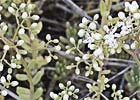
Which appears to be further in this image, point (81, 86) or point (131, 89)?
point (81, 86)

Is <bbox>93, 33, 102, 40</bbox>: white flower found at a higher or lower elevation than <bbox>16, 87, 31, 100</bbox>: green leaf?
lower

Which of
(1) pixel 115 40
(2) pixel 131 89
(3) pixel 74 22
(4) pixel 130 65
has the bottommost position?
(1) pixel 115 40

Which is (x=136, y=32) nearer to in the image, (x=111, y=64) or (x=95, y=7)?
(x=111, y=64)

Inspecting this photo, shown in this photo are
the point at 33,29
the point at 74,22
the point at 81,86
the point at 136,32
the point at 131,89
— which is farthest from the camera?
the point at 74,22

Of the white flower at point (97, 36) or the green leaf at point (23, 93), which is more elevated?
the green leaf at point (23, 93)

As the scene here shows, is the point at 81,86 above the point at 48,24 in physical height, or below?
below

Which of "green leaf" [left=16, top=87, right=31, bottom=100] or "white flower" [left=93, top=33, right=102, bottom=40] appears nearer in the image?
"white flower" [left=93, top=33, right=102, bottom=40]

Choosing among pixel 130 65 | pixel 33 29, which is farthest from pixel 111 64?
pixel 33 29

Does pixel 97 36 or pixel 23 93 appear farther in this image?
pixel 23 93

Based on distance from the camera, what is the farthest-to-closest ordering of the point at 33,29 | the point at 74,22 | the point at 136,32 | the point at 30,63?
the point at 74,22, the point at 30,63, the point at 33,29, the point at 136,32

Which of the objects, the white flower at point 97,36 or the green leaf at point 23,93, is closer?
the white flower at point 97,36
